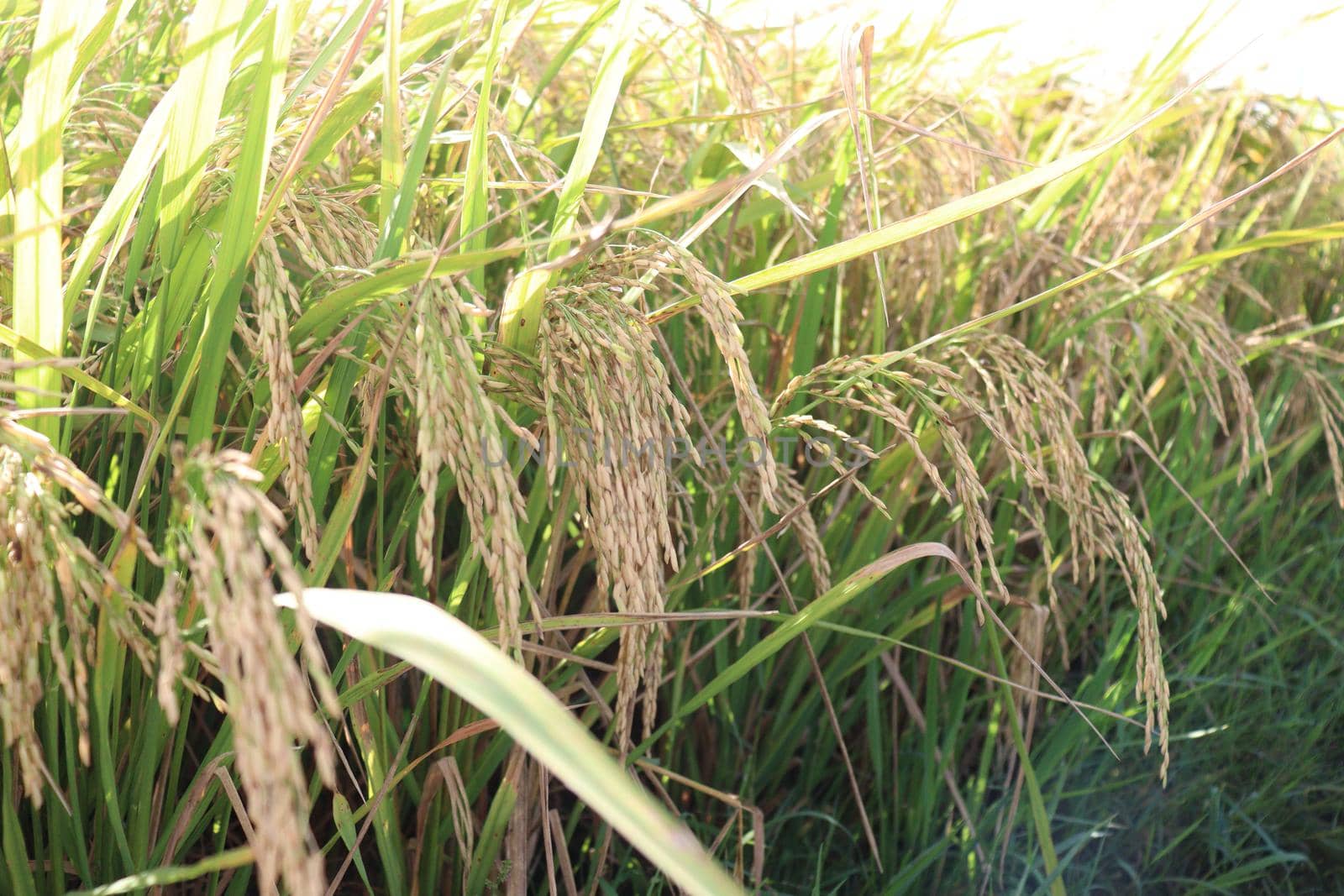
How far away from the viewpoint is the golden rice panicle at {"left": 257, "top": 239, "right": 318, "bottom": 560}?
777 millimetres

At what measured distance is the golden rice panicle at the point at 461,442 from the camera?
2.29 ft

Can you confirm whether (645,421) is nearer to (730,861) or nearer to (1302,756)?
(730,861)

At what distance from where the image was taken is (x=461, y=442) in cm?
80

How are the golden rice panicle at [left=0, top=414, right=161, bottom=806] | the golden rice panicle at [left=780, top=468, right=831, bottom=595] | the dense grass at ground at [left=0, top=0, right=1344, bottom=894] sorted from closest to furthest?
the golden rice panicle at [left=0, top=414, right=161, bottom=806]
the dense grass at ground at [left=0, top=0, right=1344, bottom=894]
the golden rice panicle at [left=780, top=468, right=831, bottom=595]

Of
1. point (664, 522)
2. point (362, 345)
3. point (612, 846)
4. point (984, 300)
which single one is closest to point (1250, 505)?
point (984, 300)

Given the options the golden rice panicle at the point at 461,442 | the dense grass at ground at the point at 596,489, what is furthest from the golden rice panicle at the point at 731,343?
the golden rice panicle at the point at 461,442

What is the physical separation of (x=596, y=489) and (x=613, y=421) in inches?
2.3

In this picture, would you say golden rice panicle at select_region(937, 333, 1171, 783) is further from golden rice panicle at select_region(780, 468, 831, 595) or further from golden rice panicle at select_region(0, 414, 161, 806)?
Result: golden rice panicle at select_region(0, 414, 161, 806)

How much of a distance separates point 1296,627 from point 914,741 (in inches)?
35.6

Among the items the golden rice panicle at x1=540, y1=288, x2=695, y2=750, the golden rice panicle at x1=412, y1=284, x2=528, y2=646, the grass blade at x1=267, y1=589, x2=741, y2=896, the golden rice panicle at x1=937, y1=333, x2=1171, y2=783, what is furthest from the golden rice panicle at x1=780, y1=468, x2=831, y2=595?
the grass blade at x1=267, y1=589, x2=741, y2=896

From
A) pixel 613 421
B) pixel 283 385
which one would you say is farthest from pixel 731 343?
pixel 283 385

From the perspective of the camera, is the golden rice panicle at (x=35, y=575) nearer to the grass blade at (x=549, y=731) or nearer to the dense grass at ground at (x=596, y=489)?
the dense grass at ground at (x=596, y=489)

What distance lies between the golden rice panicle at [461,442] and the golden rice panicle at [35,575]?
18cm

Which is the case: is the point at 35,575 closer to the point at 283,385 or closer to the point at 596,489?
the point at 283,385
